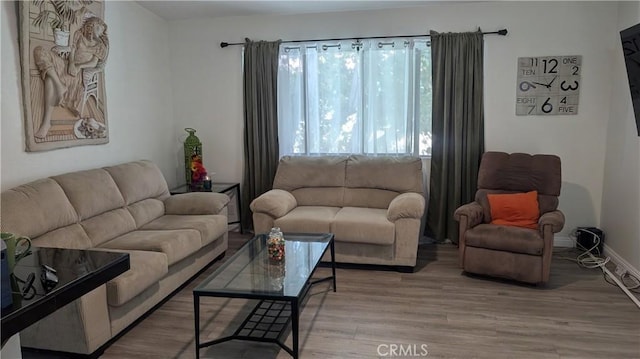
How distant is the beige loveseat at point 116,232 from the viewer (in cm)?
254

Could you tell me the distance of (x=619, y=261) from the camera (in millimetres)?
3848

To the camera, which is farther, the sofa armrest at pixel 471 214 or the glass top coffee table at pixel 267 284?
the sofa armrest at pixel 471 214

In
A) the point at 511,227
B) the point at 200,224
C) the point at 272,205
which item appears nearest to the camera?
the point at 511,227

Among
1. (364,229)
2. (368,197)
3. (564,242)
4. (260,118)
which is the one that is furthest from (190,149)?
(564,242)

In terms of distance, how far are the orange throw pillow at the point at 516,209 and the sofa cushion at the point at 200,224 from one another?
7.66 feet

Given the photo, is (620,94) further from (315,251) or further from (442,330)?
(315,251)

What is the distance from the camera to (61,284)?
5.35 ft

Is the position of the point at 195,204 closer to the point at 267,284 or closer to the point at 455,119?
the point at 267,284

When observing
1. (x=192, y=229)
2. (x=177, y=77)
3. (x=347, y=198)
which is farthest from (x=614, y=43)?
(x=177, y=77)

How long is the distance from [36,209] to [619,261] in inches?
176

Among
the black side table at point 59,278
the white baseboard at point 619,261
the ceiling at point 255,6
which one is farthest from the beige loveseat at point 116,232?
the white baseboard at point 619,261

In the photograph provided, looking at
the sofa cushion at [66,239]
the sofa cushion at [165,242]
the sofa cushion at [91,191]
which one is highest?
the sofa cushion at [91,191]

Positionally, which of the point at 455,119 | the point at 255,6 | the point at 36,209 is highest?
the point at 255,6

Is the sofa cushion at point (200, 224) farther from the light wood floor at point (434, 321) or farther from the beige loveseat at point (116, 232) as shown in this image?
the light wood floor at point (434, 321)
